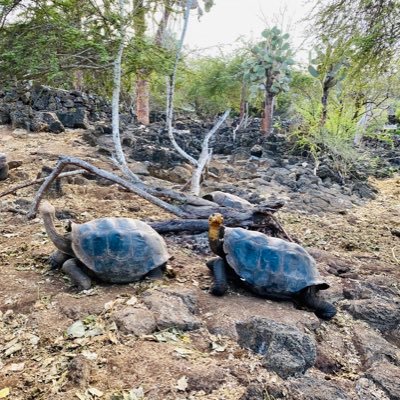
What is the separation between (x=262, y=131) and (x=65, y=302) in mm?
14033

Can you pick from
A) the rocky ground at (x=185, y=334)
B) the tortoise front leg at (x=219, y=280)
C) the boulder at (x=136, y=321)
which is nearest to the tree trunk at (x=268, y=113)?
the rocky ground at (x=185, y=334)

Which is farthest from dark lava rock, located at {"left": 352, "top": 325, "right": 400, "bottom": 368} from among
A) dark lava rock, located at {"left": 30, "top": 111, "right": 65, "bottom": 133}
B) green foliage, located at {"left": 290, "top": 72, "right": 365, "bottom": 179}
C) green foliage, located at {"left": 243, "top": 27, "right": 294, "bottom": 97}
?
green foliage, located at {"left": 243, "top": 27, "right": 294, "bottom": 97}

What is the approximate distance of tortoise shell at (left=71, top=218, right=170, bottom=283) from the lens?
335 centimetres

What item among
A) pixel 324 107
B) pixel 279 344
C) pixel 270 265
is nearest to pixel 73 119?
pixel 324 107

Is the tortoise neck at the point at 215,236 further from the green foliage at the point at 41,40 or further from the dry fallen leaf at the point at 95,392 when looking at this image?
the green foliage at the point at 41,40

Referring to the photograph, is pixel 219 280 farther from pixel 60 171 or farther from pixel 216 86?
pixel 216 86

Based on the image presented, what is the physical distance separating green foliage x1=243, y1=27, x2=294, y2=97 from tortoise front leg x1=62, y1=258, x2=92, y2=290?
45.8 feet

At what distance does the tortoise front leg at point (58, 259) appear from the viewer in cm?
365

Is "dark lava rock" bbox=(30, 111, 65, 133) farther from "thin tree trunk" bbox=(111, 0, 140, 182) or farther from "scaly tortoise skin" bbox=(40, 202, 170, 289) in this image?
"scaly tortoise skin" bbox=(40, 202, 170, 289)

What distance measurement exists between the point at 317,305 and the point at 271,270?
1.63 ft

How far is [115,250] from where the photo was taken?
3.37 m

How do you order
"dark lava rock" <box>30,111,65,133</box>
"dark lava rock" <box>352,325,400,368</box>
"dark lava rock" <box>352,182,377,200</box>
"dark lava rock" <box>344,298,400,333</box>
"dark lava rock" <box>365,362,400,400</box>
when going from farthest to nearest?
"dark lava rock" <box>30,111,65,133</box> → "dark lava rock" <box>352,182,377,200</box> → "dark lava rock" <box>344,298,400,333</box> → "dark lava rock" <box>352,325,400,368</box> → "dark lava rock" <box>365,362,400,400</box>

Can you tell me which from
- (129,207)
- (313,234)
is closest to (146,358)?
(129,207)

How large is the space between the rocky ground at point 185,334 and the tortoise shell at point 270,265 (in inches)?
Answer: 6.5
